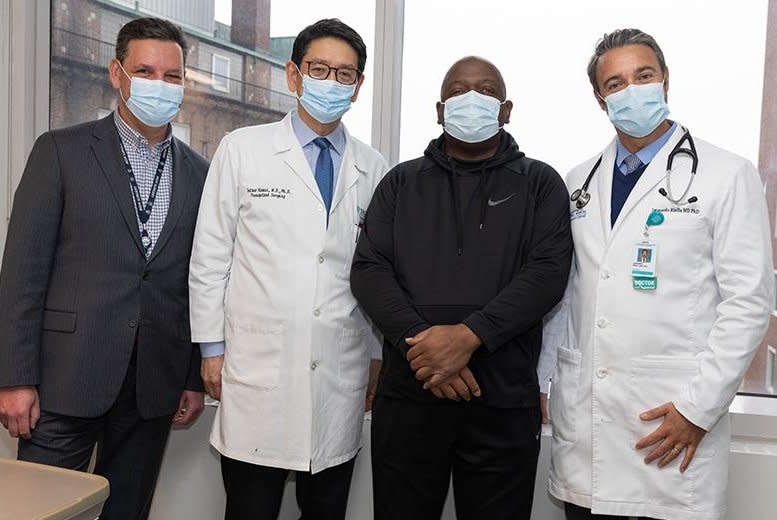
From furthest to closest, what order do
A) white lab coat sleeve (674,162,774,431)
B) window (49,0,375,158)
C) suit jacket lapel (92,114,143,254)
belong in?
window (49,0,375,158), suit jacket lapel (92,114,143,254), white lab coat sleeve (674,162,774,431)

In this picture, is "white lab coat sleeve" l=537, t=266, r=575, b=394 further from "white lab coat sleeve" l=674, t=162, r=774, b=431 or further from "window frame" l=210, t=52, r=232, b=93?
"window frame" l=210, t=52, r=232, b=93

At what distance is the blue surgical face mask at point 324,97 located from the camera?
1873 millimetres

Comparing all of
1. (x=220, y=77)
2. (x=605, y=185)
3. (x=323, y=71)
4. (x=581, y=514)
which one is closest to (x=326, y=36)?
(x=323, y=71)

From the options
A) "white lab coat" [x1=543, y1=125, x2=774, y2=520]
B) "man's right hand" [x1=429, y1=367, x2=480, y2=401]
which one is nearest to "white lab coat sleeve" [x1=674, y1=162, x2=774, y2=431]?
"white lab coat" [x1=543, y1=125, x2=774, y2=520]

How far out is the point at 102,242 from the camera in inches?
72.6

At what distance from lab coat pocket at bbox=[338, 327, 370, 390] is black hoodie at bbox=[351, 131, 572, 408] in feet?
0.41

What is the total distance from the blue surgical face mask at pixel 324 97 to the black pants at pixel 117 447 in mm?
831

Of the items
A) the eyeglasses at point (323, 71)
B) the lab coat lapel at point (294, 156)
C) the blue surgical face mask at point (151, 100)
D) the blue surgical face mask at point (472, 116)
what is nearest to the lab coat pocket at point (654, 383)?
the blue surgical face mask at point (472, 116)

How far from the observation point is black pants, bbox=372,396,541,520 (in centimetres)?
169

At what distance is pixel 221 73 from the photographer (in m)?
2.70

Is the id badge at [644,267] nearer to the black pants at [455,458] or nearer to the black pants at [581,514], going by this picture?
the black pants at [455,458]

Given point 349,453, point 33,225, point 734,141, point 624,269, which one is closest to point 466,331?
point 624,269

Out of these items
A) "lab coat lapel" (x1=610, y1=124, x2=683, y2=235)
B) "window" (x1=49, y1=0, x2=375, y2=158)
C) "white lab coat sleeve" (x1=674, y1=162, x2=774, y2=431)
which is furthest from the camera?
"window" (x1=49, y1=0, x2=375, y2=158)

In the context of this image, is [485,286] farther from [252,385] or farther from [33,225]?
[33,225]
